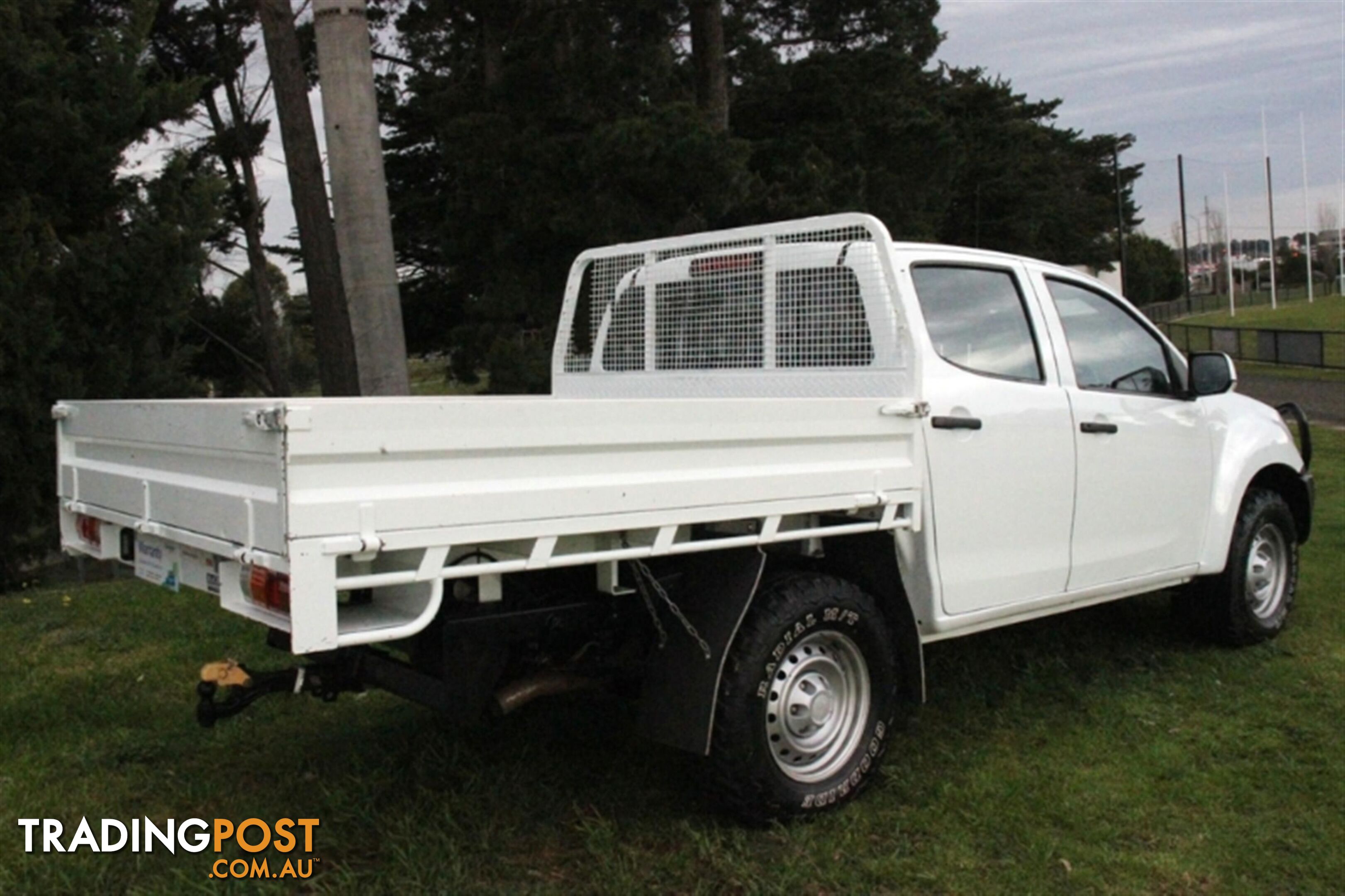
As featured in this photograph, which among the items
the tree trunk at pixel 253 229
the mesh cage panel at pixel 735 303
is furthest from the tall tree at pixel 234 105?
the mesh cage panel at pixel 735 303

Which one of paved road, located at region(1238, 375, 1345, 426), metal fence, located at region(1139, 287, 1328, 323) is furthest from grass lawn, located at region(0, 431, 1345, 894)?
metal fence, located at region(1139, 287, 1328, 323)

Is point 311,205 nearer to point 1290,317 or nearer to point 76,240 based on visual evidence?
point 76,240

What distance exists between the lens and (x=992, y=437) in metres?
4.73

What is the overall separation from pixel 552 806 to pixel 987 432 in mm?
2134

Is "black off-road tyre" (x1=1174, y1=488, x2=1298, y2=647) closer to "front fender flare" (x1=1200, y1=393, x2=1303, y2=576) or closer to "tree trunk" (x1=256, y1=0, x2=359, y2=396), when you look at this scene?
"front fender flare" (x1=1200, y1=393, x2=1303, y2=576)

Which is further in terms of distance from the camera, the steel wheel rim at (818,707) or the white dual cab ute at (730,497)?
the steel wheel rim at (818,707)

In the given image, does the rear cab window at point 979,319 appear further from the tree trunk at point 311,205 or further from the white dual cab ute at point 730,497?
the tree trunk at point 311,205

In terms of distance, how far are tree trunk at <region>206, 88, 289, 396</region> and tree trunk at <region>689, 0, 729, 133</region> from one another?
8.59 metres

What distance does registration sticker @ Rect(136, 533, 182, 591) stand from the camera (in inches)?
151

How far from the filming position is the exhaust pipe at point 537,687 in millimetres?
3754

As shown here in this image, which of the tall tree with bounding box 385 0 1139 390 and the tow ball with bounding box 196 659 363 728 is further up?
the tall tree with bounding box 385 0 1139 390

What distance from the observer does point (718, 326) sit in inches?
209

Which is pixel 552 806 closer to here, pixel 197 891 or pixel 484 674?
pixel 484 674

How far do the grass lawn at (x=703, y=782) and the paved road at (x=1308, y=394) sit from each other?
1544 cm
